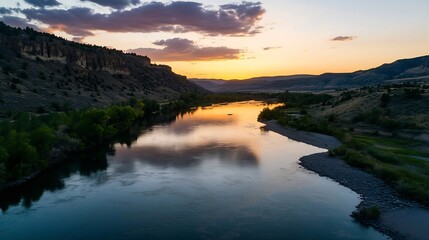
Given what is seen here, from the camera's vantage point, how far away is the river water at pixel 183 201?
69.3ft

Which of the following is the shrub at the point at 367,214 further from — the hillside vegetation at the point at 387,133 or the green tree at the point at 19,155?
the green tree at the point at 19,155

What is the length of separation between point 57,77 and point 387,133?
71.6 meters

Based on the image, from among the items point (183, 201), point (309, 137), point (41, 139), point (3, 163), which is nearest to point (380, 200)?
point (183, 201)

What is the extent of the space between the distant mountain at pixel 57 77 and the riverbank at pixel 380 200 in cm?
4299

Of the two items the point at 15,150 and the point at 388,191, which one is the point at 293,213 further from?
the point at 15,150

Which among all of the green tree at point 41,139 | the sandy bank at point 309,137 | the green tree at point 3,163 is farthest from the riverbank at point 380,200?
the green tree at point 3,163

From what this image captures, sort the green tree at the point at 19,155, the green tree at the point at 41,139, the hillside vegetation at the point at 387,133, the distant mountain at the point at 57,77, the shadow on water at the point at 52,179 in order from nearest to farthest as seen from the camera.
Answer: the shadow on water at the point at 52,179 < the green tree at the point at 19,155 < the hillside vegetation at the point at 387,133 < the green tree at the point at 41,139 < the distant mountain at the point at 57,77

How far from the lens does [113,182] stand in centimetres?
3042

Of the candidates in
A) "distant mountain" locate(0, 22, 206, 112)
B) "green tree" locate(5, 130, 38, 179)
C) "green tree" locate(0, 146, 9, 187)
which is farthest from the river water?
"distant mountain" locate(0, 22, 206, 112)

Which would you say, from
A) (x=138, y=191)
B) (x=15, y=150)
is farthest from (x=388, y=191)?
(x=15, y=150)

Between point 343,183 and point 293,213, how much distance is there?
8.17 meters

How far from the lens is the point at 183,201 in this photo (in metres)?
25.8

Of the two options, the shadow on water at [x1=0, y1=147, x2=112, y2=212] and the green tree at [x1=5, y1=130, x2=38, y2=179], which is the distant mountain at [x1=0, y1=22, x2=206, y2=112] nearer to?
the shadow on water at [x1=0, y1=147, x2=112, y2=212]

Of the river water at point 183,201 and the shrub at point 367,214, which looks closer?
the river water at point 183,201
